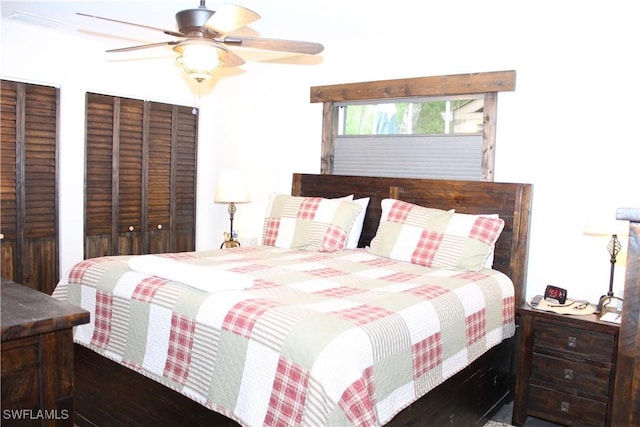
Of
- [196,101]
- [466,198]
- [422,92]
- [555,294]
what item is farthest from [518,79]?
[196,101]

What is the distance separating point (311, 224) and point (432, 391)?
161 cm

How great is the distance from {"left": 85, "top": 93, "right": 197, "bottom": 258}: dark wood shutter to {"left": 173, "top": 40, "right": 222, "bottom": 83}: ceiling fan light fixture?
6.70ft

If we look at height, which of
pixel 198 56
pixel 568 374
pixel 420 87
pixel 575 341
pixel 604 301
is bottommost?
pixel 568 374

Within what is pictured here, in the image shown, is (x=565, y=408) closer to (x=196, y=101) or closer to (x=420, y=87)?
(x=420, y=87)

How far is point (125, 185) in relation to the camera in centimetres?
445

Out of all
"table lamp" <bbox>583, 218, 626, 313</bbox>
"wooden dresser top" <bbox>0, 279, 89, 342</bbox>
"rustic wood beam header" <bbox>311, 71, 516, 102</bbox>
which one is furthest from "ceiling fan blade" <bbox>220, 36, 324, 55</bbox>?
"table lamp" <bbox>583, 218, 626, 313</bbox>

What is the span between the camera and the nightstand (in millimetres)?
2658

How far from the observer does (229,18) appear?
2248 mm

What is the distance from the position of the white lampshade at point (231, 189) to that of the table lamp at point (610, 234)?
102 inches

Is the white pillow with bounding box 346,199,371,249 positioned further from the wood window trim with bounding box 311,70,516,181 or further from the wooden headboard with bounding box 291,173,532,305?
the wood window trim with bounding box 311,70,516,181

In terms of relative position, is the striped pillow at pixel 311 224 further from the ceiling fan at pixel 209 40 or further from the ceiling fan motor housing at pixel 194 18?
the ceiling fan motor housing at pixel 194 18

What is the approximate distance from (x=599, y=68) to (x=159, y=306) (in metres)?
2.72

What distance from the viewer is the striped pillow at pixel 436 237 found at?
3.01m

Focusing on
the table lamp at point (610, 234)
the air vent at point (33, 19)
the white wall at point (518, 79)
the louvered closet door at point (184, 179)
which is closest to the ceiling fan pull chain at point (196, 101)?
the louvered closet door at point (184, 179)
